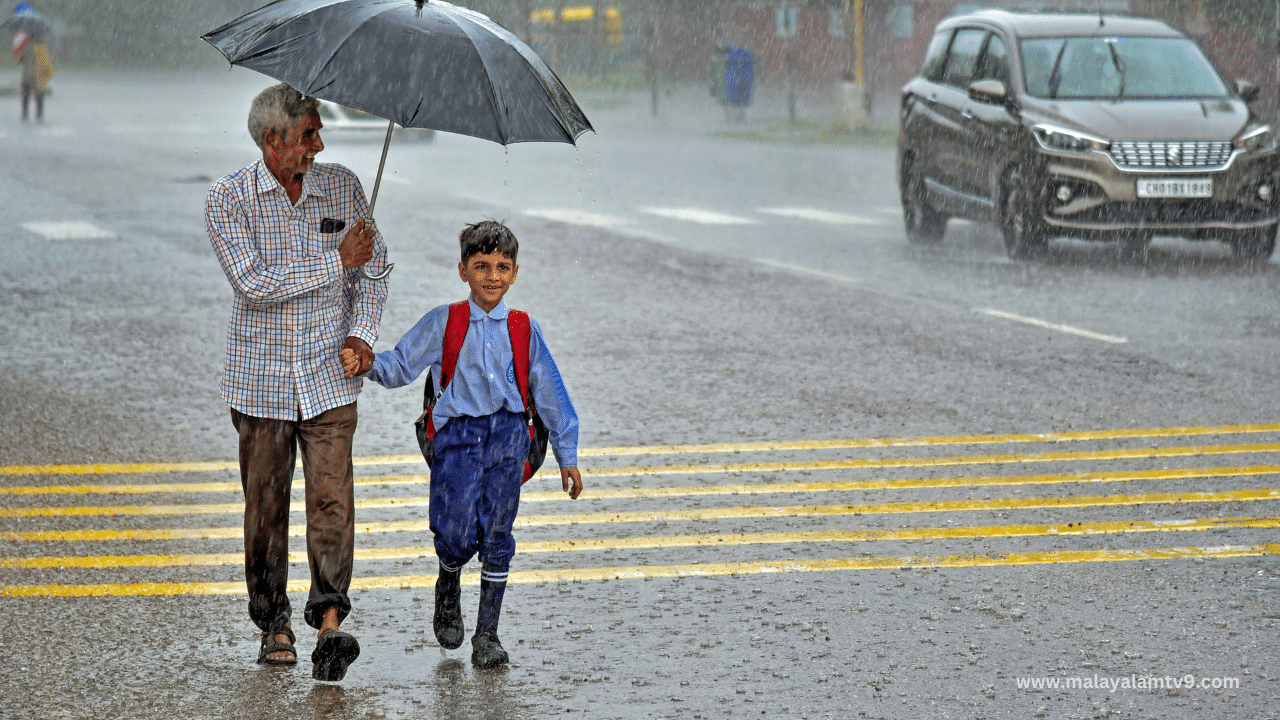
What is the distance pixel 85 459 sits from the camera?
7375 mm

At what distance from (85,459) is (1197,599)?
454 cm

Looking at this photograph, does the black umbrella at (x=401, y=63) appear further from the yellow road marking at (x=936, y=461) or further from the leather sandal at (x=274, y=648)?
the yellow road marking at (x=936, y=461)

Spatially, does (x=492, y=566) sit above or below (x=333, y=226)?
below

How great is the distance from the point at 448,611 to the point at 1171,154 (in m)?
9.68

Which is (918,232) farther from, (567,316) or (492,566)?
(492,566)

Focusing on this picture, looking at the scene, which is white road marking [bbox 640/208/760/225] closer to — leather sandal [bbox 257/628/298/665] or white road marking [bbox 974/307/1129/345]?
white road marking [bbox 974/307/1129/345]

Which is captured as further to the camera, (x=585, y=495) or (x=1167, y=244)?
(x=1167, y=244)

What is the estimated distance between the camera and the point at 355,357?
4664mm

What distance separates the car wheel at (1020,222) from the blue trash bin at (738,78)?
2199cm

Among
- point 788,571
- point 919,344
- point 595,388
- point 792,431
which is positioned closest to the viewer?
point 788,571

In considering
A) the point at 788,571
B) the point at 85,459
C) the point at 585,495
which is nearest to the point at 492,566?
the point at 788,571

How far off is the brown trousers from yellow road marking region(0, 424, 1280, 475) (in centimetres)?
248

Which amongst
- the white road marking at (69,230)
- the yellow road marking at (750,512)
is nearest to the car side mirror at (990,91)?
the white road marking at (69,230)

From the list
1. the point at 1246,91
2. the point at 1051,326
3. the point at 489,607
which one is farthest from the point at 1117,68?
the point at 489,607
